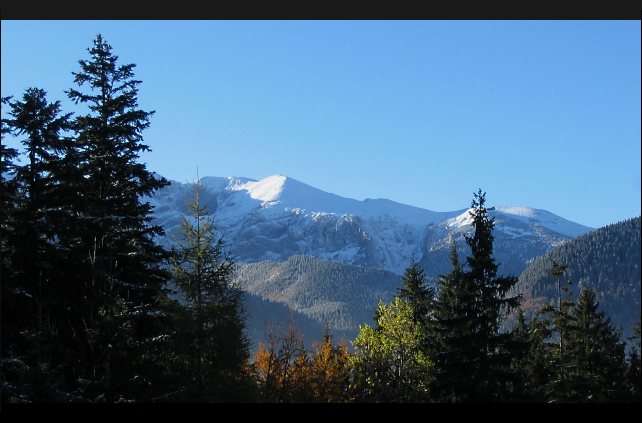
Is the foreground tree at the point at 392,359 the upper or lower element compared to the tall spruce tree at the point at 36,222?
lower

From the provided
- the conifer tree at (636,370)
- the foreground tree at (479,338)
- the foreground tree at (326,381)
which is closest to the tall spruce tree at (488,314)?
the foreground tree at (479,338)

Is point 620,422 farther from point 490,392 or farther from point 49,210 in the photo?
point 49,210

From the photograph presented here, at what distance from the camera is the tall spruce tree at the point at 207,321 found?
20391 millimetres

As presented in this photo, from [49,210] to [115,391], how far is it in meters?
6.72

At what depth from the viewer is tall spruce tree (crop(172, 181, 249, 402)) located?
20.4m

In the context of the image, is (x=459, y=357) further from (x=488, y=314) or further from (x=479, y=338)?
(x=488, y=314)

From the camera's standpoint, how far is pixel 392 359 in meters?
33.6

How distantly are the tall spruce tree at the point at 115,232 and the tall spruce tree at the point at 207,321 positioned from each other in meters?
0.99

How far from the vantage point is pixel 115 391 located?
18734mm

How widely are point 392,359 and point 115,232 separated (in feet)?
58.4

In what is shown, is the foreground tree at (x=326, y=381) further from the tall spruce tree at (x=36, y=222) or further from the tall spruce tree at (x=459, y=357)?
the tall spruce tree at (x=36, y=222)

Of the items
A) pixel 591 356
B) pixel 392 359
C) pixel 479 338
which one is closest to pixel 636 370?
pixel 479 338

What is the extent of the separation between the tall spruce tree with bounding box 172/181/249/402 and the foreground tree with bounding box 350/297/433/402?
40.3ft

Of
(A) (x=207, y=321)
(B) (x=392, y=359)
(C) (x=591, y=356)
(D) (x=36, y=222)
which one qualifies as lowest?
(B) (x=392, y=359)
